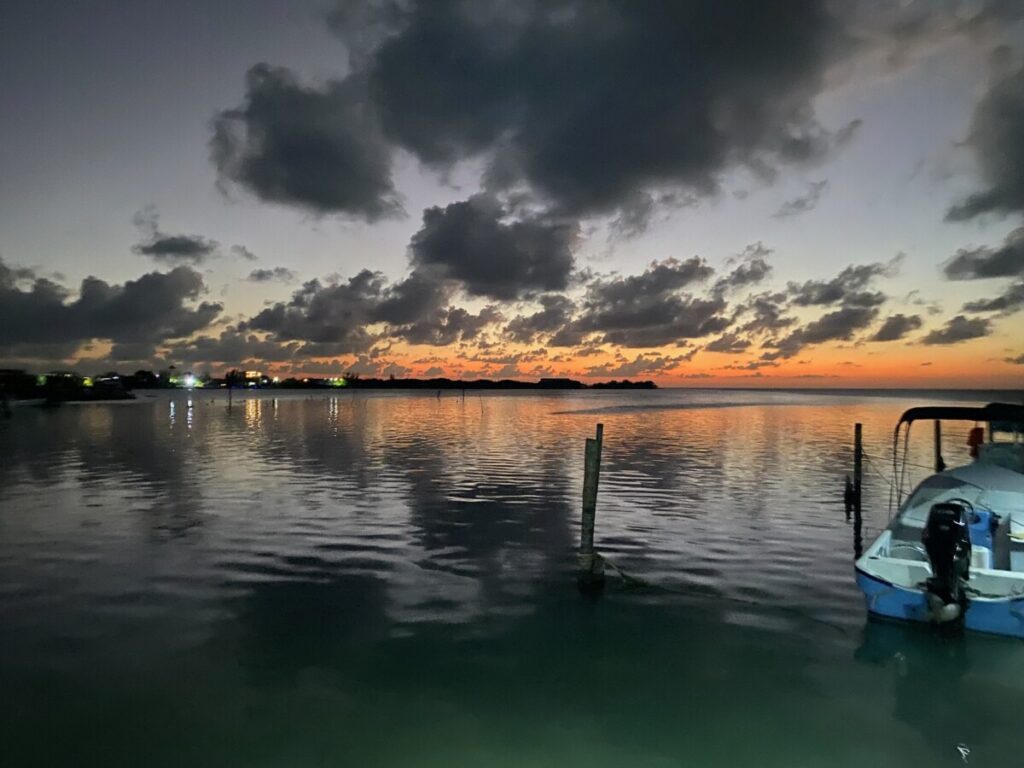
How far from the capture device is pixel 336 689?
37.9 ft

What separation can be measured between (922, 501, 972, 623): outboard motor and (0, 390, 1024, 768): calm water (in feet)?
3.02

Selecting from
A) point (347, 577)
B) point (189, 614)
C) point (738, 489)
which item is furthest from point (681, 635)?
point (738, 489)

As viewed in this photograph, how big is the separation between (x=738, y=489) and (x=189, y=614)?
2506 cm

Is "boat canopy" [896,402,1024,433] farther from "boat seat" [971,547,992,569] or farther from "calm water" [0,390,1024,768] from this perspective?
"boat seat" [971,547,992,569]

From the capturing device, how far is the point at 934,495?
1722 cm

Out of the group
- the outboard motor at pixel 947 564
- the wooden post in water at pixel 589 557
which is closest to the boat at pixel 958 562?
the outboard motor at pixel 947 564

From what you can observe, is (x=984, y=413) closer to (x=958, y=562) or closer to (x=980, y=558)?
(x=980, y=558)

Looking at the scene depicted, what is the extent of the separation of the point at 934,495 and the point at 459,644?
40.9ft

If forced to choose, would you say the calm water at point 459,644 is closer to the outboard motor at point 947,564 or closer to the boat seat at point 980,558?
the outboard motor at point 947,564

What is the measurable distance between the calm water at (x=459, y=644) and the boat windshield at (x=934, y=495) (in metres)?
2.32

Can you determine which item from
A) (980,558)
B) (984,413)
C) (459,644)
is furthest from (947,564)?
(984,413)

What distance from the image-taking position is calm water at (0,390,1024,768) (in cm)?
1009

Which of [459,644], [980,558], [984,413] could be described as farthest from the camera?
[984,413]

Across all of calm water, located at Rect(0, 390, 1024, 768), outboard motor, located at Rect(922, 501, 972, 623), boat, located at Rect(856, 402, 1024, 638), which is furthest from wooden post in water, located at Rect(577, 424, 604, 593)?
outboard motor, located at Rect(922, 501, 972, 623)
